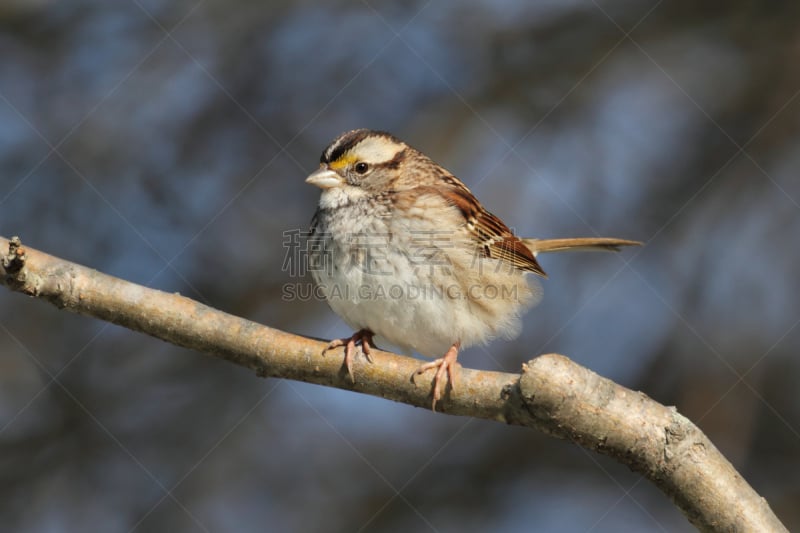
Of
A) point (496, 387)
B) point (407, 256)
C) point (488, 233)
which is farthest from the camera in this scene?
point (488, 233)

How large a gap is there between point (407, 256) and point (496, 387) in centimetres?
108

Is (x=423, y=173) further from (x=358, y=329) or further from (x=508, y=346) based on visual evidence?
(x=508, y=346)

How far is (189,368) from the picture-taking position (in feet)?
20.4

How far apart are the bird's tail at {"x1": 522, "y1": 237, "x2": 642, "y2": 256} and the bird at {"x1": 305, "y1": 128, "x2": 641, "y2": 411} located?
0.47 metres

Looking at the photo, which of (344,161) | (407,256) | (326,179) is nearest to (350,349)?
(407,256)

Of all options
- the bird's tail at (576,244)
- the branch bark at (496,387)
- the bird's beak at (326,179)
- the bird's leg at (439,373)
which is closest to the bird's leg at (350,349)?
the branch bark at (496,387)

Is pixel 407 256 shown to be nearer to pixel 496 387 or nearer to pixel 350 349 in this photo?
pixel 350 349

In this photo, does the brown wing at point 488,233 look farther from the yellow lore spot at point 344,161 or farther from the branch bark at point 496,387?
the branch bark at point 496,387

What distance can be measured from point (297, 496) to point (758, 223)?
358 cm

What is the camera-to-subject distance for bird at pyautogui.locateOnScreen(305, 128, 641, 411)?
4.16 meters

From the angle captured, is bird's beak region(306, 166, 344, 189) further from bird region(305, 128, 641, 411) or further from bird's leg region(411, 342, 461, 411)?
bird's leg region(411, 342, 461, 411)

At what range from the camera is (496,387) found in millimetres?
3232

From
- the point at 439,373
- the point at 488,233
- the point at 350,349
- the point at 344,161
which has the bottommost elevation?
the point at 350,349

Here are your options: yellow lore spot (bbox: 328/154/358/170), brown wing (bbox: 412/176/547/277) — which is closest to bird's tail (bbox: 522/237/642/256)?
brown wing (bbox: 412/176/547/277)
